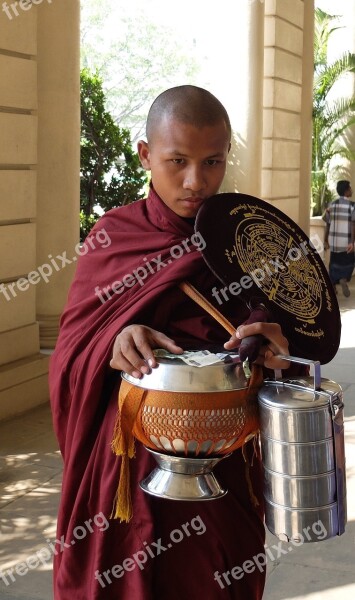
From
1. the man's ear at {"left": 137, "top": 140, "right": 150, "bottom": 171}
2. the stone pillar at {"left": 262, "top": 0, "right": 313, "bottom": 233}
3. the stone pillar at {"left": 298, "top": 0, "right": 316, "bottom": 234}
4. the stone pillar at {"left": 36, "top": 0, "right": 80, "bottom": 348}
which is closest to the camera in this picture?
the man's ear at {"left": 137, "top": 140, "right": 150, "bottom": 171}

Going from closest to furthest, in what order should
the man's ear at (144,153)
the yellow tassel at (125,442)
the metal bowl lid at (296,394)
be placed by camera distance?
the metal bowl lid at (296,394) < the yellow tassel at (125,442) < the man's ear at (144,153)

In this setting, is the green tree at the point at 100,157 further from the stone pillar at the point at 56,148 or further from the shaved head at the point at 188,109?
the shaved head at the point at 188,109

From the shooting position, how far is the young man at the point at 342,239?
1481 centimetres

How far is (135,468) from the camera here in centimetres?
218

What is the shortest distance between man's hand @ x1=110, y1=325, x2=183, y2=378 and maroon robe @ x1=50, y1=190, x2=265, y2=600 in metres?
0.07

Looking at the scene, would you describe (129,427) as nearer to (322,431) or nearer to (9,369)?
(322,431)

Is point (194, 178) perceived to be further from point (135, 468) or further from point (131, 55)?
point (131, 55)

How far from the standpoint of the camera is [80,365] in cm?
221

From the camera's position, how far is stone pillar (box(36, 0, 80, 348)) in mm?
7492

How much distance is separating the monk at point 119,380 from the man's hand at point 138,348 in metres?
0.03

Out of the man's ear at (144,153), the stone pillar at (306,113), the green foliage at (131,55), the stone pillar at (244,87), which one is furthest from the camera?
the green foliage at (131,55)

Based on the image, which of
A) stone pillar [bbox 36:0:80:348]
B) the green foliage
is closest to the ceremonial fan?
stone pillar [bbox 36:0:80:348]

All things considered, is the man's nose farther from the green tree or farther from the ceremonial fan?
the green tree

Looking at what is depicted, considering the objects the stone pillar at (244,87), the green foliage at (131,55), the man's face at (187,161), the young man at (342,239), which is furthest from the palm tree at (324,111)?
the green foliage at (131,55)
